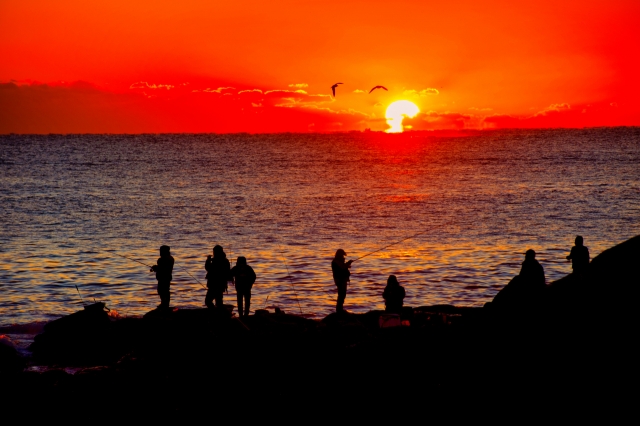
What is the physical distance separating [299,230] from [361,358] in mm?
26241

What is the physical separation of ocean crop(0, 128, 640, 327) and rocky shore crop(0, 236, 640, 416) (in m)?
5.85

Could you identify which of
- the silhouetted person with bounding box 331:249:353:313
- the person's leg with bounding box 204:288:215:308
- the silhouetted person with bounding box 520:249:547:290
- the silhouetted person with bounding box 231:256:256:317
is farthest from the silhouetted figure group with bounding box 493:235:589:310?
the person's leg with bounding box 204:288:215:308

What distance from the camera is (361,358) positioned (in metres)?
13.6

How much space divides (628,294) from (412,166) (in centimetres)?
9493

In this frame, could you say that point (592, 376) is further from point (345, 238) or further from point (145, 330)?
point (345, 238)

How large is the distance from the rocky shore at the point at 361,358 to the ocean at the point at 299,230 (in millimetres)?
5853

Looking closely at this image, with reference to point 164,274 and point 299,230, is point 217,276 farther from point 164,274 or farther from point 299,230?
point 299,230

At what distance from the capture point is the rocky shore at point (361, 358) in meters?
10.9

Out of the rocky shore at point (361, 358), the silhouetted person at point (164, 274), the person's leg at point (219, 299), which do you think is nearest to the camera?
the rocky shore at point (361, 358)

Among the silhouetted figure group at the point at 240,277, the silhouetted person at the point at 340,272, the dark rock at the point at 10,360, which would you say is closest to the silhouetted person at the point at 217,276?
the silhouetted figure group at the point at 240,277

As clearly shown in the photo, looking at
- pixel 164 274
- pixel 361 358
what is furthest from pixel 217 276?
pixel 361 358

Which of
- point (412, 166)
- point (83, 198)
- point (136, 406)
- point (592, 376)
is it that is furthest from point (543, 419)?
point (412, 166)

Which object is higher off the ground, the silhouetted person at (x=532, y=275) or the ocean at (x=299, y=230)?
the silhouetted person at (x=532, y=275)

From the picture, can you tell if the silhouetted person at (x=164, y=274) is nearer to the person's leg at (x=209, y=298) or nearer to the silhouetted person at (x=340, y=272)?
the person's leg at (x=209, y=298)
